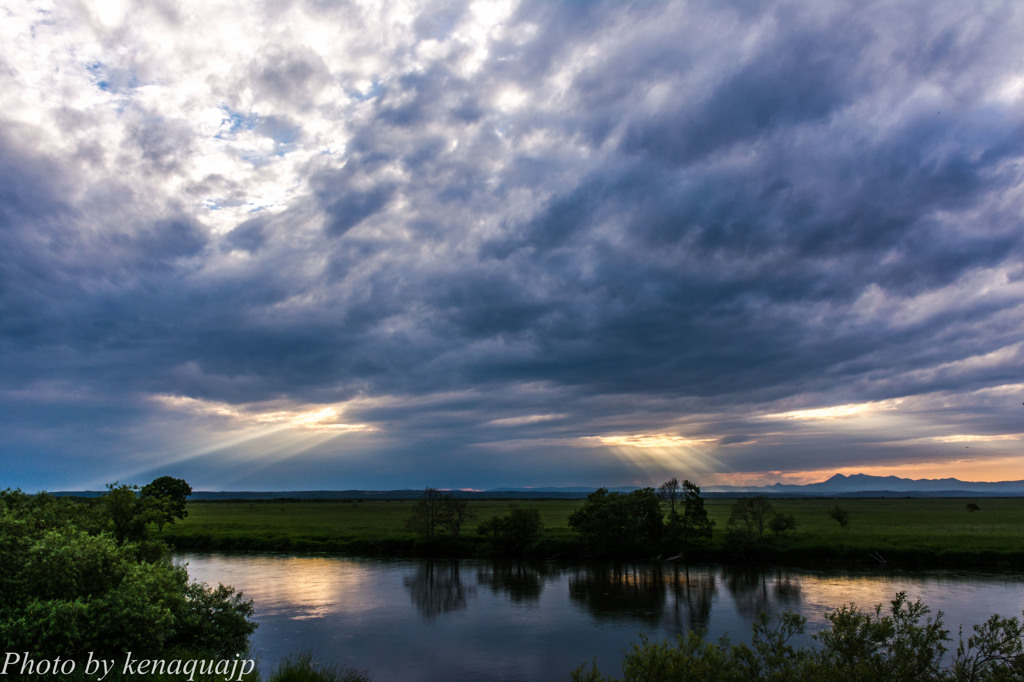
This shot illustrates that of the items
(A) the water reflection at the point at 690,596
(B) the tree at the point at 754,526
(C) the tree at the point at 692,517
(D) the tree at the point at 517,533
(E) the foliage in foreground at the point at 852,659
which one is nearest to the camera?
(E) the foliage in foreground at the point at 852,659

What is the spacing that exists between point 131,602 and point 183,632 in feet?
13.0

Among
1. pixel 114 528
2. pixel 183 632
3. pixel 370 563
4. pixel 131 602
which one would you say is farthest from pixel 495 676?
pixel 370 563

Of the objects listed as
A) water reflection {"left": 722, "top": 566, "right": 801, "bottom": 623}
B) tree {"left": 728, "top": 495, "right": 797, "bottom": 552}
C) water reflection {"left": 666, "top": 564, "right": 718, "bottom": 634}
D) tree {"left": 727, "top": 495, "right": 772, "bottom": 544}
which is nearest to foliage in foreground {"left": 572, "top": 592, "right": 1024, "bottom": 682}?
water reflection {"left": 666, "top": 564, "right": 718, "bottom": 634}

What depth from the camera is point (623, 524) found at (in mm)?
63344

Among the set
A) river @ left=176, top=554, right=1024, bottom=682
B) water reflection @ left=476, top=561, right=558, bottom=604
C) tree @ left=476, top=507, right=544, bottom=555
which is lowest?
water reflection @ left=476, top=561, right=558, bottom=604

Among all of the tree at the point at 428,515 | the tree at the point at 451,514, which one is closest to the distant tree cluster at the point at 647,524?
the tree at the point at 451,514

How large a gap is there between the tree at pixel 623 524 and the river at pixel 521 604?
14.8ft

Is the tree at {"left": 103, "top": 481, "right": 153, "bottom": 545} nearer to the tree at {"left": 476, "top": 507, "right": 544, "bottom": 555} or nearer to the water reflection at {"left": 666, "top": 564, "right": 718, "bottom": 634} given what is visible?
the water reflection at {"left": 666, "top": 564, "right": 718, "bottom": 634}

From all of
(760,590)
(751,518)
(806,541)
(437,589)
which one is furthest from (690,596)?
(806,541)

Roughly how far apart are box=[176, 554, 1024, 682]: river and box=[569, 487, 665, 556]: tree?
14.8 feet

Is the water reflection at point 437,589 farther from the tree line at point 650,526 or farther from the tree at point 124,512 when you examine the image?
the tree at point 124,512

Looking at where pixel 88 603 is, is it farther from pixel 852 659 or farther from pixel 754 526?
pixel 754 526

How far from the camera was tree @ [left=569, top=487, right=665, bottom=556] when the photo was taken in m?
63.2

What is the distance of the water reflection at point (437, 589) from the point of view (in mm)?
39781
